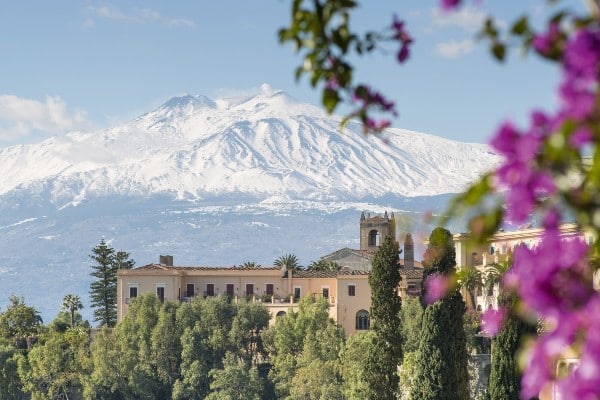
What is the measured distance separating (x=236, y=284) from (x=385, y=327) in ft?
195

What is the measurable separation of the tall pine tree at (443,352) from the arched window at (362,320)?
2159 inches

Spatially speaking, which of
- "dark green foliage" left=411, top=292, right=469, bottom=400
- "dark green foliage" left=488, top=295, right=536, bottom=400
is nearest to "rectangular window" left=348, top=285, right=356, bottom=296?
"dark green foliage" left=411, top=292, right=469, bottom=400

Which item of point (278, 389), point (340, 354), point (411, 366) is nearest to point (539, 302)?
point (411, 366)

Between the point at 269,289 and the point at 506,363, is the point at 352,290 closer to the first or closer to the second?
the point at 269,289

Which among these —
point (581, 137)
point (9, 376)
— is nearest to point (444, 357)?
point (581, 137)

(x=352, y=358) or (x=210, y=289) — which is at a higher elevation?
(x=210, y=289)

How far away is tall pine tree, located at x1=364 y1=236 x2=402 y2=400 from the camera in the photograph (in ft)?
224

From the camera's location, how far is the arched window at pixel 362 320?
385 feet

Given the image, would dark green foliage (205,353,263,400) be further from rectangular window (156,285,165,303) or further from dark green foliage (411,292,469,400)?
dark green foliage (411,292,469,400)

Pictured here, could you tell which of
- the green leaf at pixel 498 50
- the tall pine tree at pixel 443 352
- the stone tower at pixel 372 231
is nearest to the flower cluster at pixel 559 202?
the green leaf at pixel 498 50

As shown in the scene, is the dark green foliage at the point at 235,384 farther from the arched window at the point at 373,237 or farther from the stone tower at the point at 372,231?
the arched window at the point at 373,237

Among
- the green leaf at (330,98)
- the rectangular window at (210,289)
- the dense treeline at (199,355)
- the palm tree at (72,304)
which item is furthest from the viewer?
the palm tree at (72,304)

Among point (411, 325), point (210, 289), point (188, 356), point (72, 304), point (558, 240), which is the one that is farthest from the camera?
point (72, 304)

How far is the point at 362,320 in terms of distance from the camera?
11756 cm
